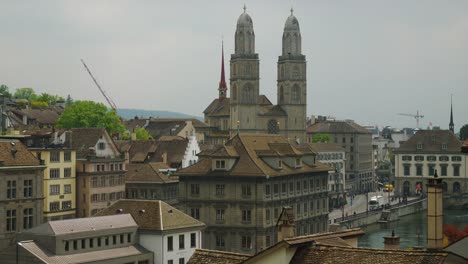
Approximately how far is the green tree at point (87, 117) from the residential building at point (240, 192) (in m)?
49.0

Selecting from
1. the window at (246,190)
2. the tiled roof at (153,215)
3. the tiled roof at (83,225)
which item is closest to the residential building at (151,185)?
the window at (246,190)

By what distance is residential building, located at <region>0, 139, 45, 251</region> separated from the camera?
7650 cm

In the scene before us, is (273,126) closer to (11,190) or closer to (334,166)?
(334,166)

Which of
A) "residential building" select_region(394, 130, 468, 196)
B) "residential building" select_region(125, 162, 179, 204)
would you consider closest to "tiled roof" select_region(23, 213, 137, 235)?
"residential building" select_region(125, 162, 179, 204)

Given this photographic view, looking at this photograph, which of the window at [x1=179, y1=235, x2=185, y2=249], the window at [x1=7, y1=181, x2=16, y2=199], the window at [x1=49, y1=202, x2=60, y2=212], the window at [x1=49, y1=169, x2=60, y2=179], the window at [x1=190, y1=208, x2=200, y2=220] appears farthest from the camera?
the window at [x1=49, y1=169, x2=60, y2=179]

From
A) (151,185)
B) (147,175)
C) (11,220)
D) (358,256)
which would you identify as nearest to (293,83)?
(147,175)

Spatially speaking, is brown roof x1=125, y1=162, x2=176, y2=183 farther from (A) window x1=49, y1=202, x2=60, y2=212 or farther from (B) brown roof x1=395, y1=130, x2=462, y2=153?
(B) brown roof x1=395, y1=130, x2=462, y2=153

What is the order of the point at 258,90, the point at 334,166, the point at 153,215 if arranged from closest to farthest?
the point at 153,215
the point at 258,90
the point at 334,166

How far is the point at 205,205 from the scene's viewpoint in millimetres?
81500

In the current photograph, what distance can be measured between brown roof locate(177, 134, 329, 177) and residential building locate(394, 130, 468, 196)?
282 feet

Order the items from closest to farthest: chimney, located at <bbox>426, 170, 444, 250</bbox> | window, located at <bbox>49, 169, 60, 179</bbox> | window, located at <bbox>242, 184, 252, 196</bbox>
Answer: chimney, located at <bbox>426, 170, 444, 250</bbox>
window, located at <bbox>242, 184, 252, 196</bbox>
window, located at <bbox>49, 169, 60, 179</bbox>

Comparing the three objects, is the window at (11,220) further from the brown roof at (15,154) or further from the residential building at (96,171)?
the residential building at (96,171)

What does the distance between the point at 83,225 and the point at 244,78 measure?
104822 millimetres

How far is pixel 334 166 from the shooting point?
17100cm
